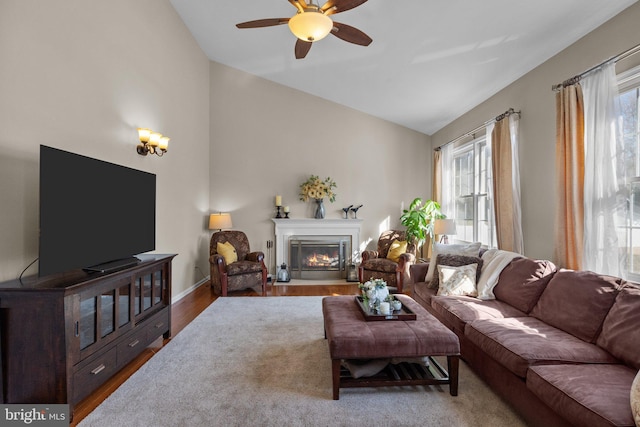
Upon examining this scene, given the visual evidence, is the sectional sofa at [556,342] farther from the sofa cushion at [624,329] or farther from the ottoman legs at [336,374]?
the ottoman legs at [336,374]

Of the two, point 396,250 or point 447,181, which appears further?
point 447,181

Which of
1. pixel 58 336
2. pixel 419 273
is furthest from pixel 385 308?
pixel 58 336

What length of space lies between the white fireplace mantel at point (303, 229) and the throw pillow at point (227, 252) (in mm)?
992

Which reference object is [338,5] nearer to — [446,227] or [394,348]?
[394,348]

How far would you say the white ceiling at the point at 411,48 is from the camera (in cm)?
296

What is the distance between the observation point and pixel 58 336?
6.11 feet

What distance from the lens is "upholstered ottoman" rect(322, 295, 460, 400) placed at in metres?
2.10

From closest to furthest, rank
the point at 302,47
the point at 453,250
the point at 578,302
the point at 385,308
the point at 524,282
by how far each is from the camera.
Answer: the point at 578,302, the point at 385,308, the point at 524,282, the point at 302,47, the point at 453,250

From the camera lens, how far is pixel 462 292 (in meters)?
3.25

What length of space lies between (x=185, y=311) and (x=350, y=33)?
3739 millimetres

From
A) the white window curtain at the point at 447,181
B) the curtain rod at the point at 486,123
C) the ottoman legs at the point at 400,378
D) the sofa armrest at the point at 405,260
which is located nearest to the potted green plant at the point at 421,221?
the white window curtain at the point at 447,181

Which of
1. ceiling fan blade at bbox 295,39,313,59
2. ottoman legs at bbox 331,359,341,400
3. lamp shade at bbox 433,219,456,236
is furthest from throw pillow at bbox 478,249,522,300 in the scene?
ceiling fan blade at bbox 295,39,313,59

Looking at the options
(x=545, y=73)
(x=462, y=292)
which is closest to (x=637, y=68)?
(x=545, y=73)

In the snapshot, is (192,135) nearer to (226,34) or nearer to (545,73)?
(226,34)
